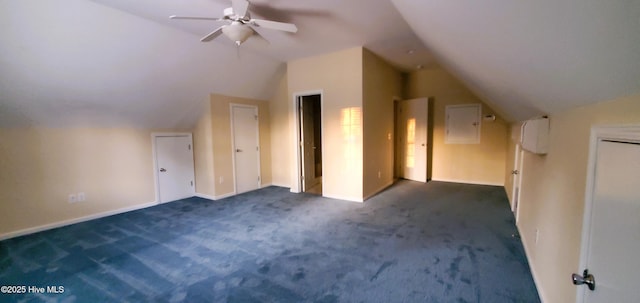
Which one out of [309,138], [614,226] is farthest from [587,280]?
[309,138]

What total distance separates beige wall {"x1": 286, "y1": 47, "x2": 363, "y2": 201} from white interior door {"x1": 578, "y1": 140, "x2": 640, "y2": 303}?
10.5 feet

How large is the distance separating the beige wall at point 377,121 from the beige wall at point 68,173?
3.91 metres

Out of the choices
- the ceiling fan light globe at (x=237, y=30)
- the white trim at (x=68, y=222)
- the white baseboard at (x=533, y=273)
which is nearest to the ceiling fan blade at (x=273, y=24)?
Answer: the ceiling fan light globe at (x=237, y=30)

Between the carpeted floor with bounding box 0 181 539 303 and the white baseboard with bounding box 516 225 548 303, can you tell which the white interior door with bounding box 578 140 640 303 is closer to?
the white baseboard with bounding box 516 225 548 303

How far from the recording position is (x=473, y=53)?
194 cm

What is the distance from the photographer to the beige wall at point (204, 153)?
15.1ft

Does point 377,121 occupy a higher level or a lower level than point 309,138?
higher

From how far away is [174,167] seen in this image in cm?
463

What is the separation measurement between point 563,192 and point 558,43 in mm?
1099

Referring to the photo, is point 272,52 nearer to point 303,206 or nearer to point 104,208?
point 303,206

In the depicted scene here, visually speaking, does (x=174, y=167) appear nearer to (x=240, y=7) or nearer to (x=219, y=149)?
(x=219, y=149)

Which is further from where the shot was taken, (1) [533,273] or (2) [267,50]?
(2) [267,50]

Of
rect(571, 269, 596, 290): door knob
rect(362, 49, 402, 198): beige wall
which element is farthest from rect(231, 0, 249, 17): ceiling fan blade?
rect(571, 269, 596, 290): door knob

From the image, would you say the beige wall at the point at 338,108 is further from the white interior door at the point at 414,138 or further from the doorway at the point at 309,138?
the white interior door at the point at 414,138
